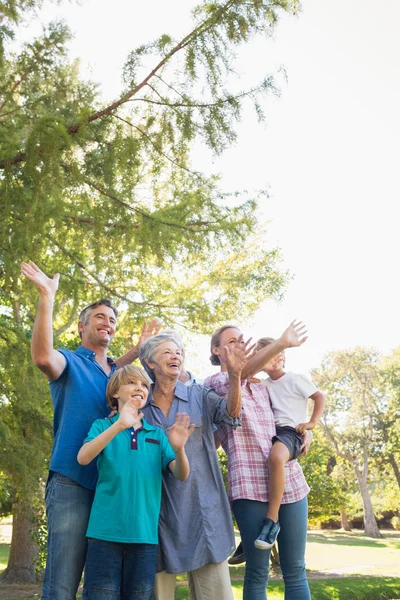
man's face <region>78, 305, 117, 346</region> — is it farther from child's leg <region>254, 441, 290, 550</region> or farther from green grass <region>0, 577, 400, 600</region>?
green grass <region>0, 577, 400, 600</region>

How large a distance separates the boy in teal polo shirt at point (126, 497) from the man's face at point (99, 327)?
1.21 ft

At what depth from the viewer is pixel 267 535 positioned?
2723 millimetres

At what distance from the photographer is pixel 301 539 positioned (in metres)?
2.92

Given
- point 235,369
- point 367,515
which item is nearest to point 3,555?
point 235,369

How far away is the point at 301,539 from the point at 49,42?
601 centimetres

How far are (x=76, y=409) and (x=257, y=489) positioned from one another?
3.24 ft

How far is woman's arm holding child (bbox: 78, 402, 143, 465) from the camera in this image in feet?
7.43

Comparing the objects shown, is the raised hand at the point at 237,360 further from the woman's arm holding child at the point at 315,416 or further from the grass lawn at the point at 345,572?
the grass lawn at the point at 345,572

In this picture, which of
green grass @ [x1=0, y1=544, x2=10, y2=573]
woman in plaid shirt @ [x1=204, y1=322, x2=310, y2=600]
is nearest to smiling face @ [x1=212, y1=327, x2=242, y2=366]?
woman in plaid shirt @ [x1=204, y1=322, x2=310, y2=600]

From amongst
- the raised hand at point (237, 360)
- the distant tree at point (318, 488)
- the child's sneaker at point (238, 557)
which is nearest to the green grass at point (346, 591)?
the distant tree at point (318, 488)

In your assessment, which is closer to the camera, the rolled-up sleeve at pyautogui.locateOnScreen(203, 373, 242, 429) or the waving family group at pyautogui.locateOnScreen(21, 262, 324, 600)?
the waving family group at pyautogui.locateOnScreen(21, 262, 324, 600)

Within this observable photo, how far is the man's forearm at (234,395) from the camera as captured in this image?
260 cm

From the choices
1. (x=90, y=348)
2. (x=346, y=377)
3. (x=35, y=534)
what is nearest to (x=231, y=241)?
(x=90, y=348)

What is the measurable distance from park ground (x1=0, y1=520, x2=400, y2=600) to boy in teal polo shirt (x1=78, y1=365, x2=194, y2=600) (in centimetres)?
833
